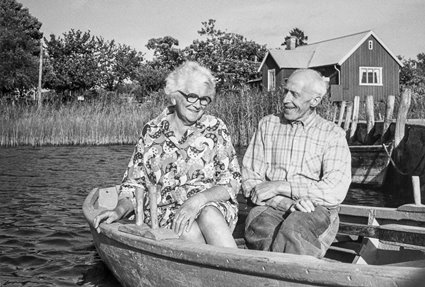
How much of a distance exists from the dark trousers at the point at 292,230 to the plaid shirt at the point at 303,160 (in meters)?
0.10

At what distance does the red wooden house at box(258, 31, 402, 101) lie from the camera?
115 ft

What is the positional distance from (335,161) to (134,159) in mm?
1418

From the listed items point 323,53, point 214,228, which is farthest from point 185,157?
point 323,53

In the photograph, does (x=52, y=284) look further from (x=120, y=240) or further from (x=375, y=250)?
(x=375, y=250)

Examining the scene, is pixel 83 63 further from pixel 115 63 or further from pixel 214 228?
pixel 214 228

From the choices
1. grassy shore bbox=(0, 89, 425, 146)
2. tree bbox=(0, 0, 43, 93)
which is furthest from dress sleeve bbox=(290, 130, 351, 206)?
tree bbox=(0, 0, 43, 93)

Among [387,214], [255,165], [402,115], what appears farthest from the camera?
[402,115]

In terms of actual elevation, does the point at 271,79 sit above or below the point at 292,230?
above

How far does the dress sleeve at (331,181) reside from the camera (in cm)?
387

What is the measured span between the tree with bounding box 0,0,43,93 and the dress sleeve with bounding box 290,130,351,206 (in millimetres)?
30517

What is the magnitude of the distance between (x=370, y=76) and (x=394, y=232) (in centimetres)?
3329

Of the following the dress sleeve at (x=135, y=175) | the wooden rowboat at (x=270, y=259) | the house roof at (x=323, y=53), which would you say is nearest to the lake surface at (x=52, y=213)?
the wooden rowboat at (x=270, y=259)

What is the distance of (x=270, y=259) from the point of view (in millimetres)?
2975

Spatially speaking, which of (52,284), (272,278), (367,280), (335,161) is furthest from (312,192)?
(52,284)
